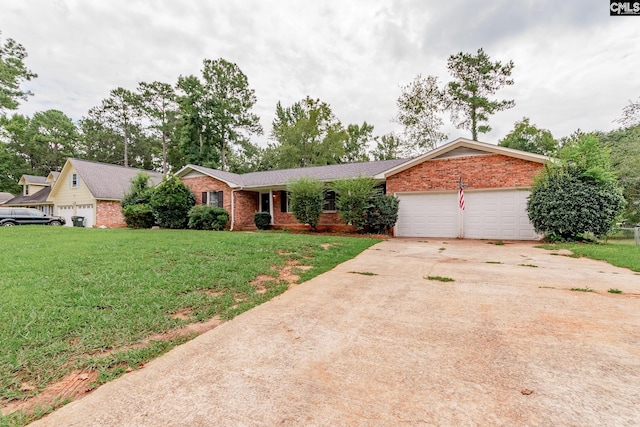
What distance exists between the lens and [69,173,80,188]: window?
21.0 metres

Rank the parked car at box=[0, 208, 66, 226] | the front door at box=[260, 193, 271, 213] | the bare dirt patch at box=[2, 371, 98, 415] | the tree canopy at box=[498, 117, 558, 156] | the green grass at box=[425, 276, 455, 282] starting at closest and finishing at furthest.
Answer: the bare dirt patch at box=[2, 371, 98, 415] → the green grass at box=[425, 276, 455, 282] → the front door at box=[260, 193, 271, 213] → the parked car at box=[0, 208, 66, 226] → the tree canopy at box=[498, 117, 558, 156]

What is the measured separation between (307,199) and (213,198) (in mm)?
7011

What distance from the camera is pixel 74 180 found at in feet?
69.9

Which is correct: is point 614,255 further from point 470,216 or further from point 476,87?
point 476,87

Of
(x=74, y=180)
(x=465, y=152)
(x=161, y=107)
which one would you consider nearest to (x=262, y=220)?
(x=465, y=152)

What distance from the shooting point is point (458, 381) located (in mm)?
1984

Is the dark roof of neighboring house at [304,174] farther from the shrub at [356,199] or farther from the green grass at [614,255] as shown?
the green grass at [614,255]

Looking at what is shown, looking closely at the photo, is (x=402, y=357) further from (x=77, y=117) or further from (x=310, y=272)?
(x=77, y=117)

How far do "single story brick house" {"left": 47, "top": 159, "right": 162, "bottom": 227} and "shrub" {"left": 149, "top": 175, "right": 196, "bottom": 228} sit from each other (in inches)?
299

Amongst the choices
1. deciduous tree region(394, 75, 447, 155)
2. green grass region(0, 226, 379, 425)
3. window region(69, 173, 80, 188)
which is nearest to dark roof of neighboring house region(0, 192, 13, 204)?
window region(69, 173, 80, 188)

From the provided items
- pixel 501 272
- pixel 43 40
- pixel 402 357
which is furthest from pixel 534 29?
pixel 43 40

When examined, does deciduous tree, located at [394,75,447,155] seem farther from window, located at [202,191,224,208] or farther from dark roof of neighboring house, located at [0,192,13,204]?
dark roof of neighboring house, located at [0,192,13,204]

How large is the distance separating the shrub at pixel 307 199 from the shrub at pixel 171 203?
6890 mm

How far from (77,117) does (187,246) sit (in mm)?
43082
